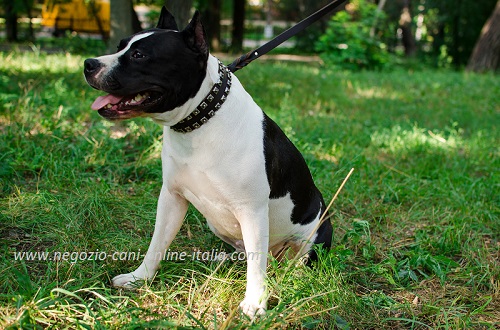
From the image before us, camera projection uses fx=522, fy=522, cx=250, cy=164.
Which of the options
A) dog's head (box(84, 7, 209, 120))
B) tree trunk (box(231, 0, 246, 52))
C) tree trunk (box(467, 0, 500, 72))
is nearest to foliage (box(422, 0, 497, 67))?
tree trunk (box(467, 0, 500, 72))

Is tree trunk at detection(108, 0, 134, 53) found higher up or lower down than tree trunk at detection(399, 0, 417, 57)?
higher up

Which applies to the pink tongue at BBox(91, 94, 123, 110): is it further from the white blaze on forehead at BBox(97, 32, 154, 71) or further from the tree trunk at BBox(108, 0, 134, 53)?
the tree trunk at BBox(108, 0, 134, 53)

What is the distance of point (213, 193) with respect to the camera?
2.30 meters

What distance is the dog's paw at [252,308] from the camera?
2.24 meters

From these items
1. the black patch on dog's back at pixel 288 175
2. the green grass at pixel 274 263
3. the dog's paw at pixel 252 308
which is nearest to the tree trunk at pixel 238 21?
the green grass at pixel 274 263

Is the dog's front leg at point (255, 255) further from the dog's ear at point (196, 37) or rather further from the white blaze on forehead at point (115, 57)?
the white blaze on forehead at point (115, 57)

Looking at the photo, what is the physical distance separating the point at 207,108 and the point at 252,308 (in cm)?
89

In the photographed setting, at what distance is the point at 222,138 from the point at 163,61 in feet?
1.31

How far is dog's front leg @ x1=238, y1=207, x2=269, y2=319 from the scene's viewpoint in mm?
2301

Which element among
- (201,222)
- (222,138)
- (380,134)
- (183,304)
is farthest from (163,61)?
(380,134)

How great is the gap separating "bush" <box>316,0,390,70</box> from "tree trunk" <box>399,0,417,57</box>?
17.9 feet

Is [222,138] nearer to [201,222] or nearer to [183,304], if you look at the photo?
[183,304]

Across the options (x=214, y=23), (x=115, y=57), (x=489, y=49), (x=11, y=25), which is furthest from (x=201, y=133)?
(x=11, y=25)

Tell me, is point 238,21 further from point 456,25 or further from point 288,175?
point 288,175
